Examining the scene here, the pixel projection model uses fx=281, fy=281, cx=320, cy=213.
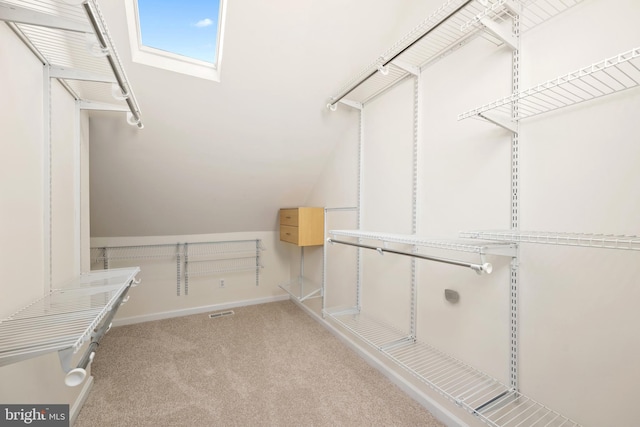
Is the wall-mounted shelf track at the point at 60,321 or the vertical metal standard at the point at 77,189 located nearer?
the wall-mounted shelf track at the point at 60,321

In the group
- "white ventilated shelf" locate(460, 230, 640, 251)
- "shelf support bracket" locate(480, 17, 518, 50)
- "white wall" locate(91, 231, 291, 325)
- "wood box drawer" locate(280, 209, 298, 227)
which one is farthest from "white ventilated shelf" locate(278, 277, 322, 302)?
"shelf support bracket" locate(480, 17, 518, 50)

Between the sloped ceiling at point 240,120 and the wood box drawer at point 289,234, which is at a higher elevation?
the sloped ceiling at point 240,120

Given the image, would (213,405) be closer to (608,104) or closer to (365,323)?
(365,323)

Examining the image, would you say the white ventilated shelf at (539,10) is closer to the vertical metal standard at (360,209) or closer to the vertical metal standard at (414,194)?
the vertical metal standard at (414,194)

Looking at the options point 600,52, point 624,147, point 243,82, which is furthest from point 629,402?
point 243,82

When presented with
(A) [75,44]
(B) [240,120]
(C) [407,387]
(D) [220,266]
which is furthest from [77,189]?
(C) [407,387]

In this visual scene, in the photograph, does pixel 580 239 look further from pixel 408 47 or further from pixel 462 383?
pixel 408 47

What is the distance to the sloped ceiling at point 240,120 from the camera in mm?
1920

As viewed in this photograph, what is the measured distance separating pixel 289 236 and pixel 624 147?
9.08 ft

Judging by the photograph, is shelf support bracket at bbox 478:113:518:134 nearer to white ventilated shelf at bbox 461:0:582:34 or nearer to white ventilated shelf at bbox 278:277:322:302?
white ventilated shelf at bbox 461:0:582:34

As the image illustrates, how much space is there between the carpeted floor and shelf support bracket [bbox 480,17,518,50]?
2124mm

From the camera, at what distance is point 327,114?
2578 mm

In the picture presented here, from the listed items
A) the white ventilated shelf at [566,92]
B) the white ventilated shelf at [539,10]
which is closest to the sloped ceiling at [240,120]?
the white ventilated shelf at [539,10]

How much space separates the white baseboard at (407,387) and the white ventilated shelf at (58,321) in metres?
1.88
